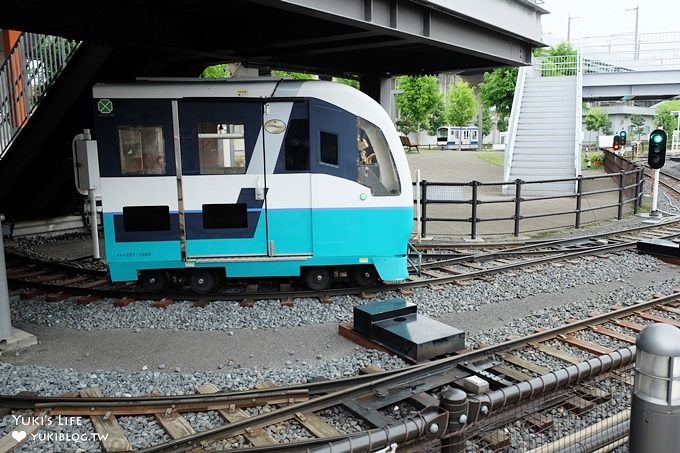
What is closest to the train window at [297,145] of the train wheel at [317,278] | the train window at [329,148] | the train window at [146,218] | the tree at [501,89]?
the train window at [329,148]

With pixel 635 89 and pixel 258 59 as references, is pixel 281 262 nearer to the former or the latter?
pixel 258 59

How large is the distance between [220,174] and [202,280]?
5.73ft

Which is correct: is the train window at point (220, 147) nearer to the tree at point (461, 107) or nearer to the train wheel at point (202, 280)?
the train wheel at point (202, 280)

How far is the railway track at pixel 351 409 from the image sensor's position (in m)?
4.46

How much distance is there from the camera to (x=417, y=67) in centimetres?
1524

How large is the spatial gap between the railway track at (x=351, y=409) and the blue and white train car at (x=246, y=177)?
118 inches

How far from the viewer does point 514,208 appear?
1809 cm

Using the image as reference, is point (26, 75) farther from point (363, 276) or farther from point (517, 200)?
point (517, 200)

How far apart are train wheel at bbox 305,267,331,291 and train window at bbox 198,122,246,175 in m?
1.94

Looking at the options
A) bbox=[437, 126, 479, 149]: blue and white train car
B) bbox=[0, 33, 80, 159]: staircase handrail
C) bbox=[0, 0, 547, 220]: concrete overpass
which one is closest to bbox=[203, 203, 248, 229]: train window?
bbox=[0, 0, 547, 220]: concrete overpass

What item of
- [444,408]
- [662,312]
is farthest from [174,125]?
[662,312]

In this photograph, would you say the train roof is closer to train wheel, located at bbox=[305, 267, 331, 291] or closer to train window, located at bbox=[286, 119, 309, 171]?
train window, located at bbox=[286, 119, 309, 171]

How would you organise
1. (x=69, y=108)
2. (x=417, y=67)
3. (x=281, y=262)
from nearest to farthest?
1. (x=281, y=262)
2. (x=69, y=108)
3. (x=417, y=67)

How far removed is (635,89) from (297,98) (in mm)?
36779
